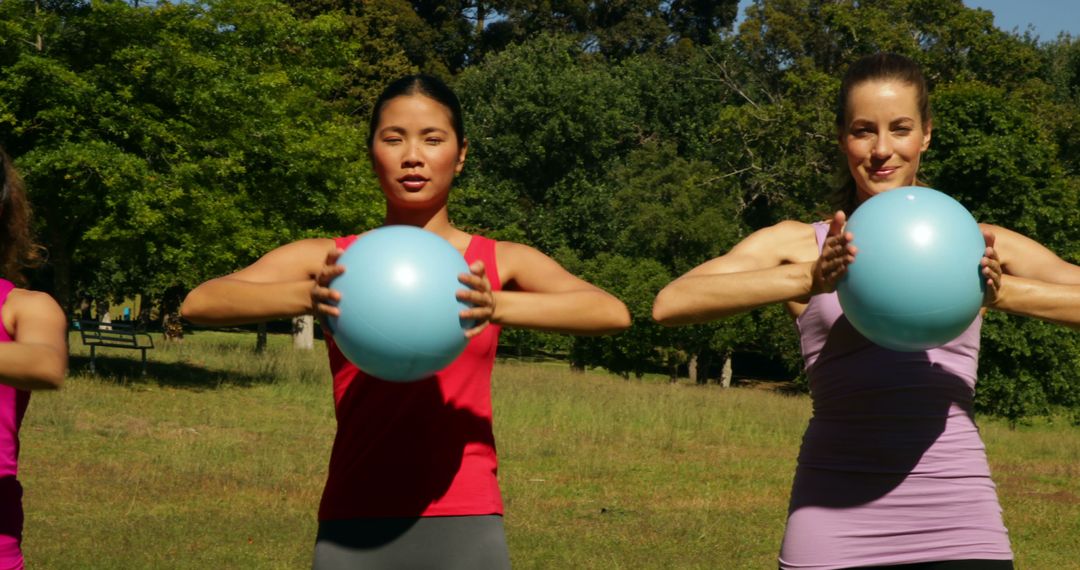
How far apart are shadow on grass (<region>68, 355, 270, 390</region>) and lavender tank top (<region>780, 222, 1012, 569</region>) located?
1885 cm

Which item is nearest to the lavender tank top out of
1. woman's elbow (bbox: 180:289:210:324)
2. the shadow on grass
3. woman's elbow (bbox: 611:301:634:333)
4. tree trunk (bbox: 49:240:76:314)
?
woman's elbow (bbox: 611:301:634:333)

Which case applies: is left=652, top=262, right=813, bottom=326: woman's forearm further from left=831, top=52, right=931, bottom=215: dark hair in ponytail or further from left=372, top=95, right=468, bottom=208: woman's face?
left=372, top=95, right=468, bottom=208: woman's face

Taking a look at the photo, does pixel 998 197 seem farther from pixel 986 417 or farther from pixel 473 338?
pixel 473 338

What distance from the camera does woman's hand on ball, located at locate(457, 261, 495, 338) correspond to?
3.09 m

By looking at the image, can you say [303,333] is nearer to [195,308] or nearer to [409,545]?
[195,308]

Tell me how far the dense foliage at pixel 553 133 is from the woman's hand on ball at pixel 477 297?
1786 cm

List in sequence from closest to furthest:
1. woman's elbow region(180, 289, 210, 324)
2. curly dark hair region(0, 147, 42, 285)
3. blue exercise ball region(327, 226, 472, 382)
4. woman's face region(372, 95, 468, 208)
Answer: blue exercise ball region(327, 226, 472, 382), woman's elbow region(180, 289, 210, 324), woman's face region(372, 95, 468, 208), curly dark hair region(0, 147, 42, 285)

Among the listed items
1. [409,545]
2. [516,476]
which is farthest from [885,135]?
[516,476]

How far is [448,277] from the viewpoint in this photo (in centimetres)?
308

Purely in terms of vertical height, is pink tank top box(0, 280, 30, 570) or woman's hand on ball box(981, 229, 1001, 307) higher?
woman's hand on ball box(981, 229, 1001, 307)

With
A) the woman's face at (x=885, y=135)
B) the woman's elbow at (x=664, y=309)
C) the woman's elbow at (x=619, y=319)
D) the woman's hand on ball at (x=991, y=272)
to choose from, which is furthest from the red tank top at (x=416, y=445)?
the woman's hand on ball at (x=991, y=272)

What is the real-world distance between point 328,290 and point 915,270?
1.54 m

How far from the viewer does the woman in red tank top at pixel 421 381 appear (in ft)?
10.7

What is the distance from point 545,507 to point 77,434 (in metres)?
6.92
